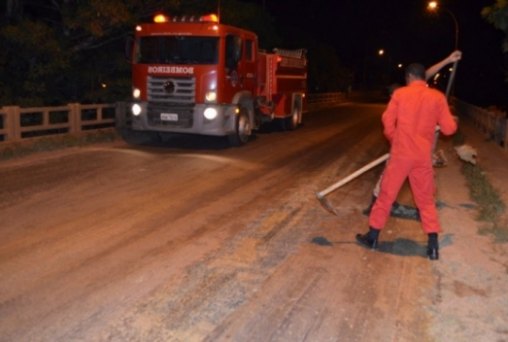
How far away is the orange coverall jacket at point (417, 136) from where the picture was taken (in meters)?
6.09

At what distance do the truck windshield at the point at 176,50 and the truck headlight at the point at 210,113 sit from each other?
44.5 inches

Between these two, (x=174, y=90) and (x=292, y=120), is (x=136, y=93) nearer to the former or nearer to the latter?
(x=174, y=90)

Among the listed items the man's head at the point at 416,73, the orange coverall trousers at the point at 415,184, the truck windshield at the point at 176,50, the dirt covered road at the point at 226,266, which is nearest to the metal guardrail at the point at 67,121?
the truck windshield at the point at 176,50

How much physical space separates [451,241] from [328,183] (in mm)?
3775

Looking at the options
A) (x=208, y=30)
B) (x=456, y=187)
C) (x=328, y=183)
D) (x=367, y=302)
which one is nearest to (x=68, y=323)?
(x=367, y=302)

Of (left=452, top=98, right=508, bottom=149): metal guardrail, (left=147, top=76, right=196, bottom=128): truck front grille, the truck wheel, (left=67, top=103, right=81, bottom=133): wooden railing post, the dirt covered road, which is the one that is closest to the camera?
the dirt covered road

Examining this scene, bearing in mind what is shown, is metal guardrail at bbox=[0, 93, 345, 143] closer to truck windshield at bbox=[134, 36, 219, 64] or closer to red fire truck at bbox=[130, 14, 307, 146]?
red fire truck at bbox=[130, 14, 307, 146]

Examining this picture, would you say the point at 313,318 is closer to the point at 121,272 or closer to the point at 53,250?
the point at 121,272

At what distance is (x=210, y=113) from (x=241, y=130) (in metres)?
1.48

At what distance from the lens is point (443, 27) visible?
67562 mm

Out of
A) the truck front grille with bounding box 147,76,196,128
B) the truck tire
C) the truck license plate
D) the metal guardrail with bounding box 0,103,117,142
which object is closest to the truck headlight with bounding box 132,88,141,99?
the truck front grille with bounding box 147,76,196,128

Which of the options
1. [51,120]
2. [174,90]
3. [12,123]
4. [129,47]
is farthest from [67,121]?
[174,90]

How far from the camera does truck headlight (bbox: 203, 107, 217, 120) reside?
14.9m

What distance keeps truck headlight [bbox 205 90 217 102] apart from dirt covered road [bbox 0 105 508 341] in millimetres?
4373
